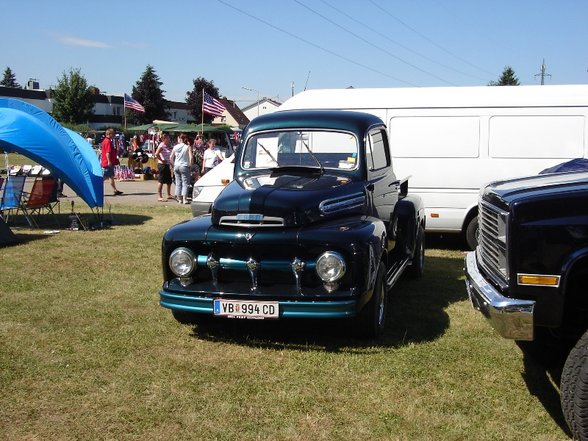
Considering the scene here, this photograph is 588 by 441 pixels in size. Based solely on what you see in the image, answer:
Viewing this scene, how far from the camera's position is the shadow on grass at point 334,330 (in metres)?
5.13

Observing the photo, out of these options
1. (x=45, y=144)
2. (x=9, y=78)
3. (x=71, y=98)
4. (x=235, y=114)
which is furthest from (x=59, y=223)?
(x=9, y=78)

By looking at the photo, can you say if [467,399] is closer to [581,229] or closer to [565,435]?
[565,435]

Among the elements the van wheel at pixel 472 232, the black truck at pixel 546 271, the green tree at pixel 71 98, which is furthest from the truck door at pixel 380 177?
the green tree at pixel 71 98

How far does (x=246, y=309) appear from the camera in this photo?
4750mm

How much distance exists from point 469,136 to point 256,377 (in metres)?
6.13

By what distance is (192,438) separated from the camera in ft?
11.7

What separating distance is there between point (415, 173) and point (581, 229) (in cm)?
627

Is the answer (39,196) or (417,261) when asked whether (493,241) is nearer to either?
(417,261)

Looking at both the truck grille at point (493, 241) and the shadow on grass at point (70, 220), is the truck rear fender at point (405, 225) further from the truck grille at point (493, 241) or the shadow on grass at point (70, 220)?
the shadow on grass at point (70, 220)

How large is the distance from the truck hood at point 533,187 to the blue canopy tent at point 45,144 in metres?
8.61

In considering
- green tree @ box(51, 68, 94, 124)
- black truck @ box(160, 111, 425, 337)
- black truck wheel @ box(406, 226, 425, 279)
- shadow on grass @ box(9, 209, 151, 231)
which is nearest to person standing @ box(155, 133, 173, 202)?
shadow on grass @ box(9, 209, 151, 231)

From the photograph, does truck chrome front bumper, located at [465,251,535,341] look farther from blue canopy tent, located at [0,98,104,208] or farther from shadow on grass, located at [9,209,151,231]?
shadow on grass, located at [9,209,151,231]

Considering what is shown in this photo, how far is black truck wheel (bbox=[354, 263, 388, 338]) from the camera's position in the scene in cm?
498

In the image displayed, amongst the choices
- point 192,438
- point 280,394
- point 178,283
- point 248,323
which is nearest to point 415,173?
point 248,323
